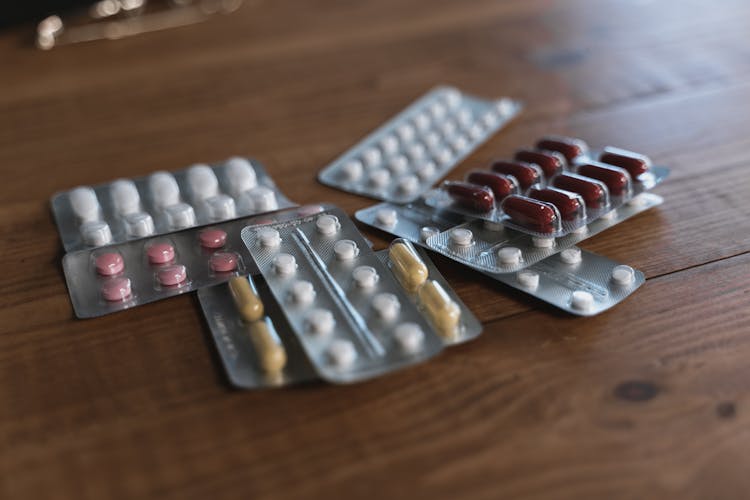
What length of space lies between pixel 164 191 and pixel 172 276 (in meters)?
0.12

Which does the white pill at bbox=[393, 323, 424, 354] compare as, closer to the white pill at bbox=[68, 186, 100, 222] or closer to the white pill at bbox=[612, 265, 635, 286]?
the white pill at bbox=[612, 265, 635, 286]

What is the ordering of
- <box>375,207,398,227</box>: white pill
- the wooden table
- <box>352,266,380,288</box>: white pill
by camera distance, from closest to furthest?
the wooden table
<box>352,266,380,288</box>: white pill
<box>375,207,398,227</box>: white pill

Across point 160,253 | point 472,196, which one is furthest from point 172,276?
point 472,196

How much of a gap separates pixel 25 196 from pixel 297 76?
0.35 meters

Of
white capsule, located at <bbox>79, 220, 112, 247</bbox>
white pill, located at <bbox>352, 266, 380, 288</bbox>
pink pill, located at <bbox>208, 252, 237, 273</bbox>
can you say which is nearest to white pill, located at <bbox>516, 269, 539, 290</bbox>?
white pill, located at <bbox>352, 266, 380, 288</bbox>

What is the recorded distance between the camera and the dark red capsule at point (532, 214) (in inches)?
23.5

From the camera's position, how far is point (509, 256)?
59 centimetres

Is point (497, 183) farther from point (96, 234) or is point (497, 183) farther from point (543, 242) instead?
point (96, 234)

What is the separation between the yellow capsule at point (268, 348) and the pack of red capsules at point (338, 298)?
15 mm

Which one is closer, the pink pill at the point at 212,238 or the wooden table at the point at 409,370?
the wooden table at the point at 409,370

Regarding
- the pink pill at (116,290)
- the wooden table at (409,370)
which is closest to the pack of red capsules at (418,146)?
the wooden table at (409,370)

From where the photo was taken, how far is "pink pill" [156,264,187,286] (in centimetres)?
59

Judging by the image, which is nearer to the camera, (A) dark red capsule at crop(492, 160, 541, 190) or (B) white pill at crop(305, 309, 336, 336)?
(B) white pill at crop(305, 309, 336, 336)

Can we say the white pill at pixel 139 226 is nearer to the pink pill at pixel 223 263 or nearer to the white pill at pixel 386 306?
the pink pill at pixel 223 263
